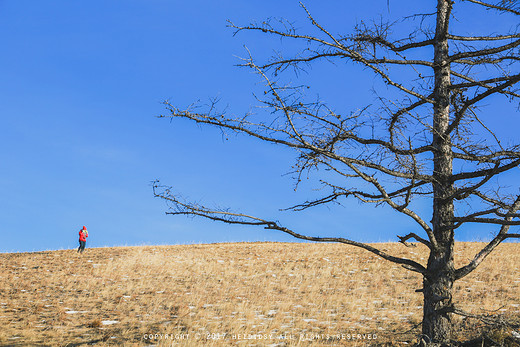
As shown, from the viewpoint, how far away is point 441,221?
6.69 metres

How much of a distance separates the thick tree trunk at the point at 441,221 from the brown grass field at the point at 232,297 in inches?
71.8

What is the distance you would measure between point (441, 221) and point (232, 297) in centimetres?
910

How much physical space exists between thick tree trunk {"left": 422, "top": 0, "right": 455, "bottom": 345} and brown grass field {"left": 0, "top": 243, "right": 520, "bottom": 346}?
1.82 metres

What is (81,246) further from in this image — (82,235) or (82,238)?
(82,235)

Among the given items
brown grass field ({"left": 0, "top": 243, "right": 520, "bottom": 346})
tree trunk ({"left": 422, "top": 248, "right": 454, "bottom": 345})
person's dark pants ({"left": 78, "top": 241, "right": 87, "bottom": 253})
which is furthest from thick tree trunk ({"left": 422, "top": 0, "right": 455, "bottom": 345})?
person's dark pants ({"left": 78, "top": 241, "right": 87, "bottom": 253})

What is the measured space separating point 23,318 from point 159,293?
4394 millimetres

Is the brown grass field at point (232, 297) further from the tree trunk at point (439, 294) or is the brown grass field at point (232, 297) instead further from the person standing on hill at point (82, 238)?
the tree trunk at point (439, 294)

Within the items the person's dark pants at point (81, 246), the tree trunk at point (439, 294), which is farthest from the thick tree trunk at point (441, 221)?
the person's dark pants at point (81, 246)

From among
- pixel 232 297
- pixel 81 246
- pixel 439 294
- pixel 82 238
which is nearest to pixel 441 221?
pixel 439 294

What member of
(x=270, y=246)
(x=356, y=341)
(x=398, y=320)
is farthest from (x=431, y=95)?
(x=270, y=246)

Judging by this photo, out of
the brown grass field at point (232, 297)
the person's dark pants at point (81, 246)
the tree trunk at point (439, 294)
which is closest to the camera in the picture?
the tree trunk at point (439, 294)

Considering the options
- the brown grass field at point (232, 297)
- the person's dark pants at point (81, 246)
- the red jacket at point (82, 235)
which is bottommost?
the brown grass field at point (232, 297)

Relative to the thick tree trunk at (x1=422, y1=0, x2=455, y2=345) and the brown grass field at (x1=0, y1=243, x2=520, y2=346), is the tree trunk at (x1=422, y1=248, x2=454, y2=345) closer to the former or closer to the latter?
the thick tree trunk at (x1=422, y1=0, x2=455, y2=345)

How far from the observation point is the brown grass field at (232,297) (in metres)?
9.93
